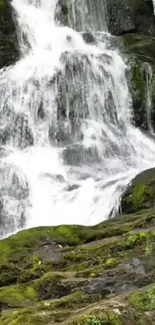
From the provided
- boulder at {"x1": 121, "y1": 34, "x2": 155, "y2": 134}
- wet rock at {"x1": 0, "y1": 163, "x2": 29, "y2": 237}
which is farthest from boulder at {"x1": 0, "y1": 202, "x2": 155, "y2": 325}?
boulder at {"x1": 121, "y1": 34, "x2": 155, "y2": 134}

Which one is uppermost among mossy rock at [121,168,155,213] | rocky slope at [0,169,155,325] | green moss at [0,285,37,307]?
mossy rock at [121,168,155,213]

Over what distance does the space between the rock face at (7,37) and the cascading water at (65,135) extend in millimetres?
526

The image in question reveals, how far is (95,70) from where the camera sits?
77.7ft

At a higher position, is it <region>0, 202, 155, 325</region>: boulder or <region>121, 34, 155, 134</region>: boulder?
<region>121, 34, 155, 134</region>: boulder

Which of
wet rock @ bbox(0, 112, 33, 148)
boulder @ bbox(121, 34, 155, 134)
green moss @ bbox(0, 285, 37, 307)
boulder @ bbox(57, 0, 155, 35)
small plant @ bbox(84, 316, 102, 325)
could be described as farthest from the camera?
boulder @ bbox(57, 0, 155, 35)

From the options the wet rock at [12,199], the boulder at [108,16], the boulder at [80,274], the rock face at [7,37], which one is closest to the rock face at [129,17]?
the boulder at [108,16]

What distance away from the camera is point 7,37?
26.2 m

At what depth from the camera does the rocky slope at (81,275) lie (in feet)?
17.3

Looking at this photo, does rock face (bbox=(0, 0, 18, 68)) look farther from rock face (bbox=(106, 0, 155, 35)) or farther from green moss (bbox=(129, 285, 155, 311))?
green moss (bbox=(129, 285, 155, 311))

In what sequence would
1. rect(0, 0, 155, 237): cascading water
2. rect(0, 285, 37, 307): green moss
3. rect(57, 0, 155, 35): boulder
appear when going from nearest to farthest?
rect(0, 285, 37, 307): green moss → rect(0, 0, 155, 237): cascading water → rect(57, 0, 155, 35): boulder

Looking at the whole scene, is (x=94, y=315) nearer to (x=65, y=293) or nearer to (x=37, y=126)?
(x=65, y=293)

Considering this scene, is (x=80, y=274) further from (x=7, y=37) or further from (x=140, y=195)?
(x=7, y=37)

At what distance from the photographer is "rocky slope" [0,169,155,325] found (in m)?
5.28

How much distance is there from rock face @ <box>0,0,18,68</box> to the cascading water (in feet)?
1.73
